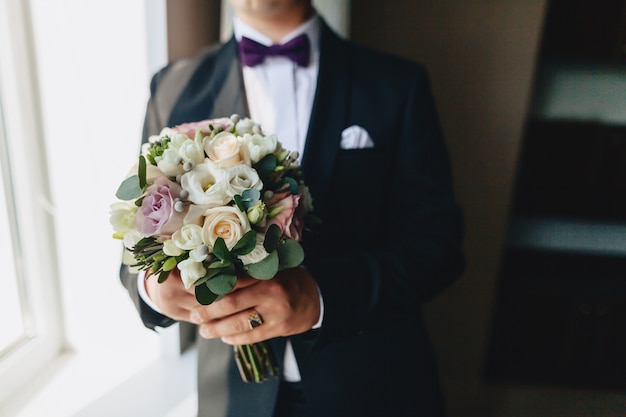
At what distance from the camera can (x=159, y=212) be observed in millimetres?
641

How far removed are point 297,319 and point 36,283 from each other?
793 millimetres

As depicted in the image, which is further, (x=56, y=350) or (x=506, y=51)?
(x=506, y=51)

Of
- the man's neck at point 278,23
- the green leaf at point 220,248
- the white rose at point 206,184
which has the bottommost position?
the green leaf at point 220,248

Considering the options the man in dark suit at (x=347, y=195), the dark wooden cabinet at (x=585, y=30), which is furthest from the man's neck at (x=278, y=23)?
the dark wooden cabinet at (x=585, y=30)

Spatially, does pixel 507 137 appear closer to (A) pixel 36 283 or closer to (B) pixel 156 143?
(B) pixel 156 143

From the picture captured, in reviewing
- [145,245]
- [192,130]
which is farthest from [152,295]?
[192,130]

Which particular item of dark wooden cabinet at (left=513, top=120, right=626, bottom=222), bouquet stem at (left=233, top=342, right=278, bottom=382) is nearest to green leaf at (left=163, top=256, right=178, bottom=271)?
bouquet stem at (left=233, top=342, right=278, bottom=382)

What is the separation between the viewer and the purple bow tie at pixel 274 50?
1000 mm

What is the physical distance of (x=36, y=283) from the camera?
47.6 inches

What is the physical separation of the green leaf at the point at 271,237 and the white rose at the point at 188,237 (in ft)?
0.31

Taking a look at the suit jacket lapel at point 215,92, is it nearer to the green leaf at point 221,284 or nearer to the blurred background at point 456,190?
the blurred background at point 456,190

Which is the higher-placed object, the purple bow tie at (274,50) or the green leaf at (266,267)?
the purple bow tie at (274,50)

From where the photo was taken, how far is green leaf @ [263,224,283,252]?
683 mm

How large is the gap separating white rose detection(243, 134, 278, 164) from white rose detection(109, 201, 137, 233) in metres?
0.19
